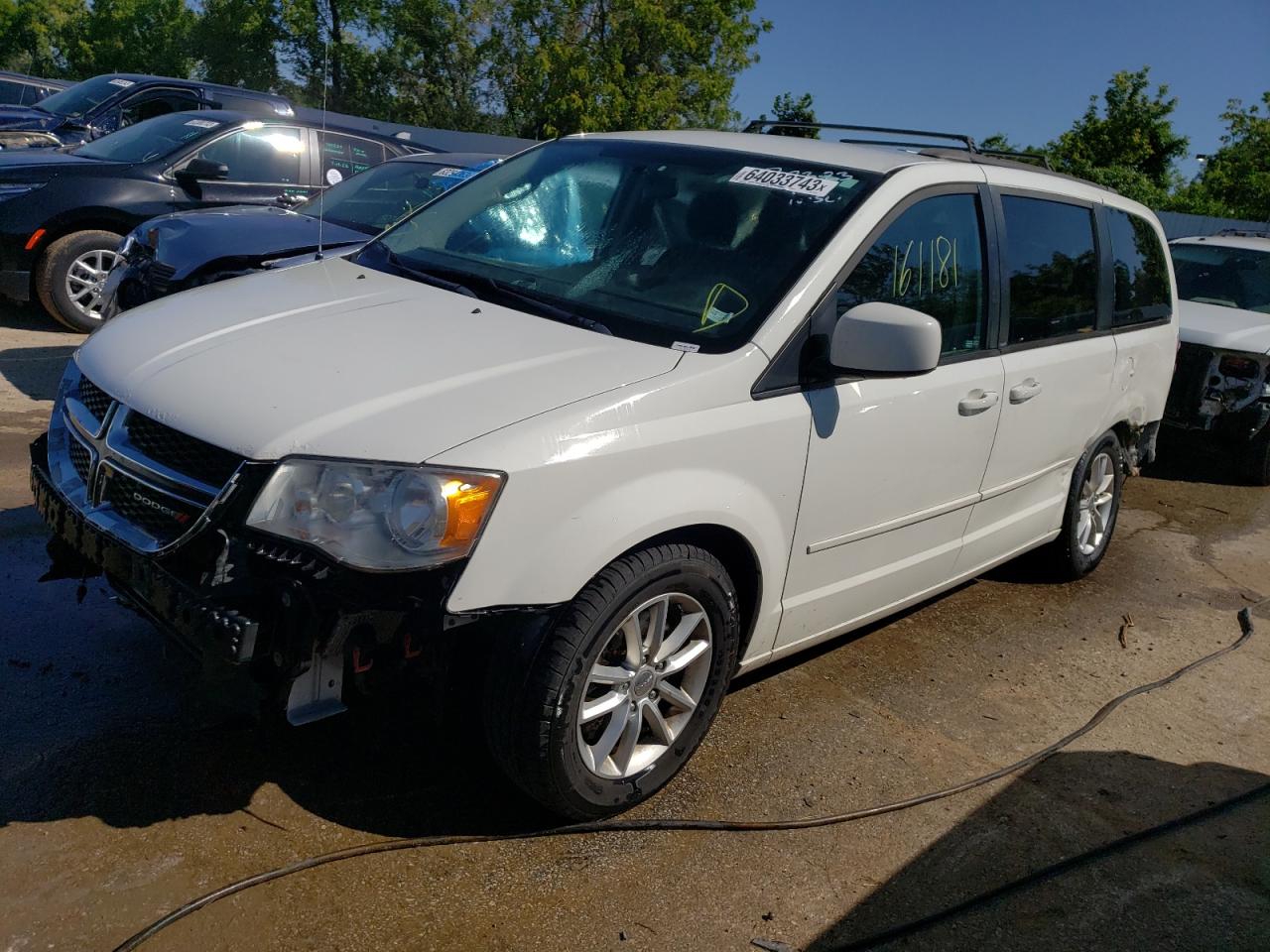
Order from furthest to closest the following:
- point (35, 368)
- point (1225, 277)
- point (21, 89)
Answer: point (21, 89), point (1225, 277), point (35, 368)

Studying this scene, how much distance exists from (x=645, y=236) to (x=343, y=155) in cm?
655

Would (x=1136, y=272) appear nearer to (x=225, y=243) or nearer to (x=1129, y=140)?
(x=225, y=243)

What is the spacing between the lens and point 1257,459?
26.6 feet

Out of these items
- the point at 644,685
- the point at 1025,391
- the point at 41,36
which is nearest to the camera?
the point at 644,685

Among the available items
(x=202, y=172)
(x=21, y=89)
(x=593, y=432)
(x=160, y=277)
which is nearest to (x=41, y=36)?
(x=21, y=89)

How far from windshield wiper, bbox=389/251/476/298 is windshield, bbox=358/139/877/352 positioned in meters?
0.01

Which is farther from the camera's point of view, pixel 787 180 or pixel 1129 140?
pixel 1129 140

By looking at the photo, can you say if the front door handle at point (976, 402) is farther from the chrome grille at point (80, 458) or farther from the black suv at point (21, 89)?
the black suv at point (21, 89)

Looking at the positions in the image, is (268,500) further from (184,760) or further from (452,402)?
(184,760)

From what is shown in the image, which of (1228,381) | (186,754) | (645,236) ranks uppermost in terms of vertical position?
(645,236)

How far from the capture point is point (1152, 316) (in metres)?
5.42

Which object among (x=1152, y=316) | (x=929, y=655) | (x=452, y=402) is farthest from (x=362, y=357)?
(x=1152, y=316)

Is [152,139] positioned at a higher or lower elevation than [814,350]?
higher

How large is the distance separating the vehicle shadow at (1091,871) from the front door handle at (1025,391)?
1.26 meters
